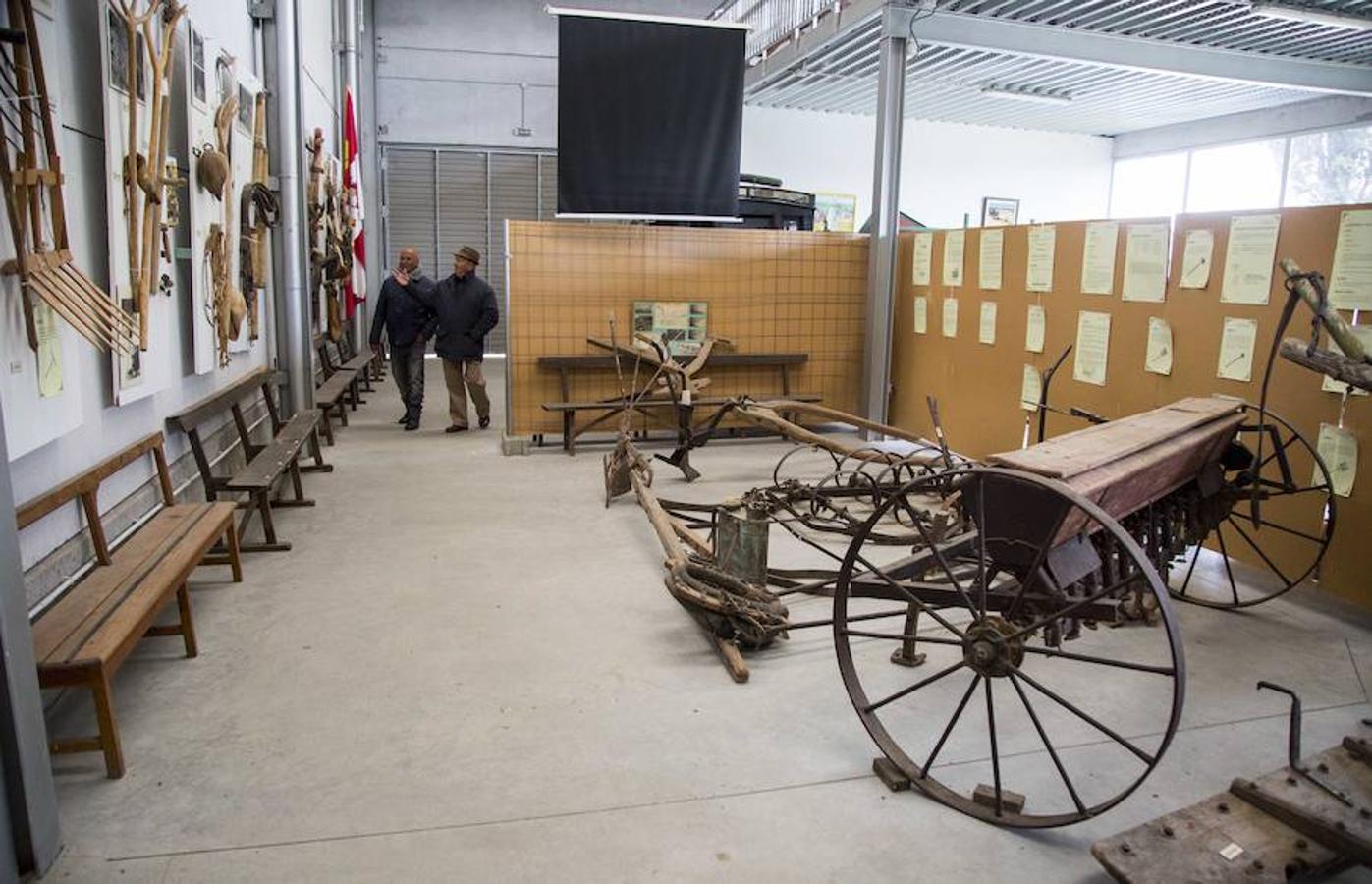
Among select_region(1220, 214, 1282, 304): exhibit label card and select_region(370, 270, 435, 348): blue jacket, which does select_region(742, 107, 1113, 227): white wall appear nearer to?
select_region(370, 270, 435, 348): blue jacket

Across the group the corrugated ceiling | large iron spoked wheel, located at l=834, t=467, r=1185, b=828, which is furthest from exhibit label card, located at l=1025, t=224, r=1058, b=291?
large iron spoked wheel, located at l=834, t=467, r=1185, b=828

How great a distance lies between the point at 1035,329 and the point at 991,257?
741 millimetres

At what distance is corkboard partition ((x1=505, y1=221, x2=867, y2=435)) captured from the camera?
7.33 m

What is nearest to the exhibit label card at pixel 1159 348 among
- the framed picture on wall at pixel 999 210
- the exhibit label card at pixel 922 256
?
the exhibit label card at pixel 922 256

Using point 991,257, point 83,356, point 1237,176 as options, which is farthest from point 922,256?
→ point 1237,176

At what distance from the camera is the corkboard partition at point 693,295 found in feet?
24.1

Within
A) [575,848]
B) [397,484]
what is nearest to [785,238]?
[397,484]

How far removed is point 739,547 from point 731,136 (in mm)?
4831

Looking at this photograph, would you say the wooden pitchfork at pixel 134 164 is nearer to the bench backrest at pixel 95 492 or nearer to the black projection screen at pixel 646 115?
the bench backrest at pixel 95 492

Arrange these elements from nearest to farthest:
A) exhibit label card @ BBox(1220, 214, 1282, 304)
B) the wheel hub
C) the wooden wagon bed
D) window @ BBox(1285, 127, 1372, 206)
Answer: the wheel hub < the wooden wagon bed < exhibit label card @ BBox(1220, 214, 1282, 304) < window @ BBox(1285, 127, 1372, 206)

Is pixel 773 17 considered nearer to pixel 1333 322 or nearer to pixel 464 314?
pixel 464 314

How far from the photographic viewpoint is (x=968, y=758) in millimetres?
2859

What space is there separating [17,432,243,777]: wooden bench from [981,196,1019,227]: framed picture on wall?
1257cm

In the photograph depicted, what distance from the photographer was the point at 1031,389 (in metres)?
6.00
